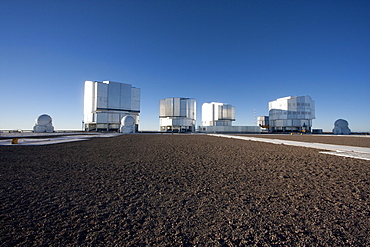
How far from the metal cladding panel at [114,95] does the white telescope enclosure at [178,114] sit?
444 inches

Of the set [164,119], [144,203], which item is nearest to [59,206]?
[144,203]

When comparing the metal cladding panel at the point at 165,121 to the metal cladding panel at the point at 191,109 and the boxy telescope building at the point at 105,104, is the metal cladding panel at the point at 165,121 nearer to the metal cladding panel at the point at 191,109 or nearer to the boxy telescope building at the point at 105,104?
the metal cladding panel at the point at 191,109

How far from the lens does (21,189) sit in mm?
3012

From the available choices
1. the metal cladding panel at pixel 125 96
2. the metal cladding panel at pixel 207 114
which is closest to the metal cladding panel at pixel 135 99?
the metal cladding panel at pixel 125 96

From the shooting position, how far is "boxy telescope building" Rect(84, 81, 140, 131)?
130 ft

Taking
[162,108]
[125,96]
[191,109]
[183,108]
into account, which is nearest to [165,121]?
[162,108]

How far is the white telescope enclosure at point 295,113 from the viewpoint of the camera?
150 feet

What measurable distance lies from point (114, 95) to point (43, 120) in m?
13.8

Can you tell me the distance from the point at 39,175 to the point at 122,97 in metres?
40.1

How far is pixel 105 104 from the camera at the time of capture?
40.0 metres

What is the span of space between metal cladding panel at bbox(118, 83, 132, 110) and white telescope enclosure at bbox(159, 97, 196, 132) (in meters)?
8.88

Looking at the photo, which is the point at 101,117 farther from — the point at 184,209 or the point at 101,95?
the point at 184,209

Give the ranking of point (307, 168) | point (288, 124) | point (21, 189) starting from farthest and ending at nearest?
point (288, 124) → point (307, 168) → point (21, 189)

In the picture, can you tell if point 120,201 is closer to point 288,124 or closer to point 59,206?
point 59,206
